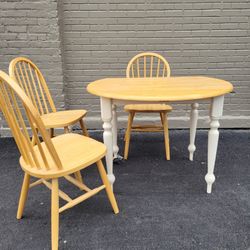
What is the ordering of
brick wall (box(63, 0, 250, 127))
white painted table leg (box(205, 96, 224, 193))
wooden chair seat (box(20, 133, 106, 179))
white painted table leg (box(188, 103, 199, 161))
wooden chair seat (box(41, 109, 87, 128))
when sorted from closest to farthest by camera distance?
1. wooden chair seat (box(20, 133, 106, 179))
2. white painted table leg (box(205, 96, 224, 193))
3. wooden chair seat (box(41, 109, 87, 128))
4. white painted table leg (box(188, 103, 199, 161))
5. brick wall (box(63, 0, 250, 127))

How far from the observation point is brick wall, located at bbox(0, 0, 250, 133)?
2.81 meters

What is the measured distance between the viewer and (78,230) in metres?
1.59

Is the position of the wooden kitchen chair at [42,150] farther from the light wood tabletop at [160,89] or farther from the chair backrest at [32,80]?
the chair backrest at [32,80]

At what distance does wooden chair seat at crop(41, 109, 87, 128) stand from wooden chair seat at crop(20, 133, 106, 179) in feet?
0.82

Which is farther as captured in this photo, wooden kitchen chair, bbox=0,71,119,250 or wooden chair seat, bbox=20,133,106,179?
wooden chair seat, bbox=20,133,106,179

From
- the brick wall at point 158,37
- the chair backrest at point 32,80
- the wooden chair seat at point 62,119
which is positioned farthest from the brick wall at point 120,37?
the wooden chair seat at point 62,119

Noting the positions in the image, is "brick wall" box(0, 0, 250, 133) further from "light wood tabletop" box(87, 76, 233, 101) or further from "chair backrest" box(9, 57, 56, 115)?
"light wood tabletop" box(87, 76, 233, 101)

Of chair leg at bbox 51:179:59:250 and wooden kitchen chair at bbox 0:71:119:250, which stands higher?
wooden kitchen chair at bbox 0:71:119:250

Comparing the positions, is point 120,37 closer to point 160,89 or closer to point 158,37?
point 158,37

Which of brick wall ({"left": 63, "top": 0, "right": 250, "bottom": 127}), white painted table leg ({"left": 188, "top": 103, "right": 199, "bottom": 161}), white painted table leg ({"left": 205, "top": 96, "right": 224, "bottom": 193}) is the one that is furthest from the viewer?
brick wall ({"left": 63, "top": 0, "right": 250, "bottom": 127})

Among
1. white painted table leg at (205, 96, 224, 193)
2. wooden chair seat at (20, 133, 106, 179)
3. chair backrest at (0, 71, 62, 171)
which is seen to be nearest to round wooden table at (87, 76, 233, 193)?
white painted table leg at (205, 96, 224, 193)

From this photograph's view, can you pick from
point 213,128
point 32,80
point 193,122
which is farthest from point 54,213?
point 193,122

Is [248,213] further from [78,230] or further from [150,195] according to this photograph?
[78,230]

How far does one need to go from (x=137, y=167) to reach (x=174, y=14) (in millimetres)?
1658
